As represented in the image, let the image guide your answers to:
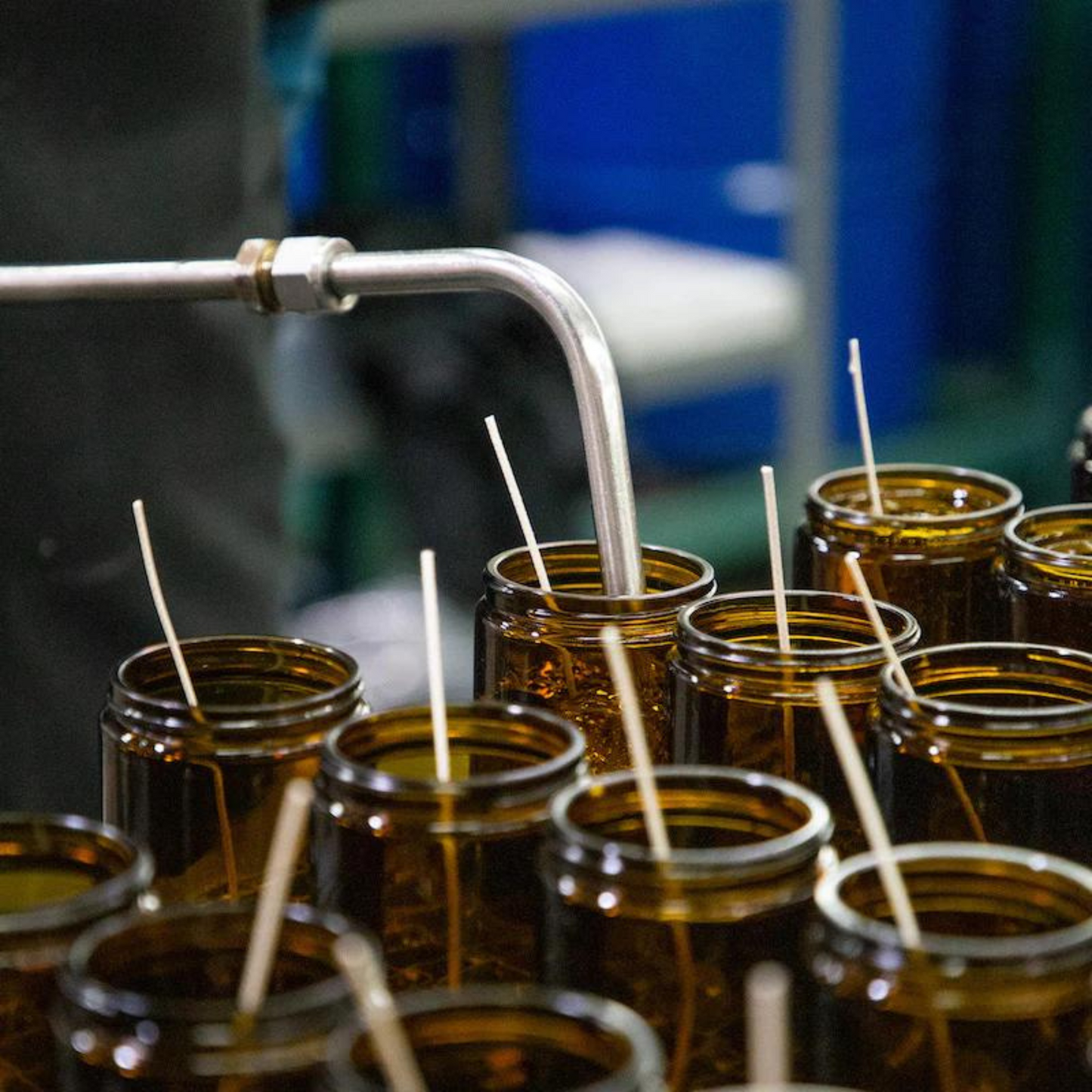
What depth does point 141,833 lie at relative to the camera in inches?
28.1

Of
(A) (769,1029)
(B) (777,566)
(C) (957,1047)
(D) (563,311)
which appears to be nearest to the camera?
(A) (769,1029)

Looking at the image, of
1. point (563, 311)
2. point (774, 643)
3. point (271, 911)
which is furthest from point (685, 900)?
point (563, 311)

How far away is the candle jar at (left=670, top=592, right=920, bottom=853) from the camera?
72cm

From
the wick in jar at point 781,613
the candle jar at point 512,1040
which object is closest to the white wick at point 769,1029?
the candle jar at point 512,1040

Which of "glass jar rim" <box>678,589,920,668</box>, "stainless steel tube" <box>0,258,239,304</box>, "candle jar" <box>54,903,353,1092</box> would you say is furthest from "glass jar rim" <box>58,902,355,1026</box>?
"stainless steel tube" <box>0,258,239,304</box>

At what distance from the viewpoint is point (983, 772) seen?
0.67 meters

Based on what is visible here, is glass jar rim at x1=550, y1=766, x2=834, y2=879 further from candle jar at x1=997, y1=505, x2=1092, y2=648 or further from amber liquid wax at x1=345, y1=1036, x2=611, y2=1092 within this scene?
candle jar at x1=997, y1=505, x2=1092, y2=648

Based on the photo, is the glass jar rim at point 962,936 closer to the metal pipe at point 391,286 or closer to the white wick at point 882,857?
the white wick at point 882,857

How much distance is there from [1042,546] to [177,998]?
1.59 feet

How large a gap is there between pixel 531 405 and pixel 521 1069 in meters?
2.03

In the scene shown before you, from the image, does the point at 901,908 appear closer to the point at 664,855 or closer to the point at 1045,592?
the point at 664,855

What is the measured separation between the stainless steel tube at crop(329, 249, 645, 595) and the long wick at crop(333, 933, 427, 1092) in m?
0.35

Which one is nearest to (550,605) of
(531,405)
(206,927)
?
(206,927)

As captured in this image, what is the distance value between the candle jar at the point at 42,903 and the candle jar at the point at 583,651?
23cm
